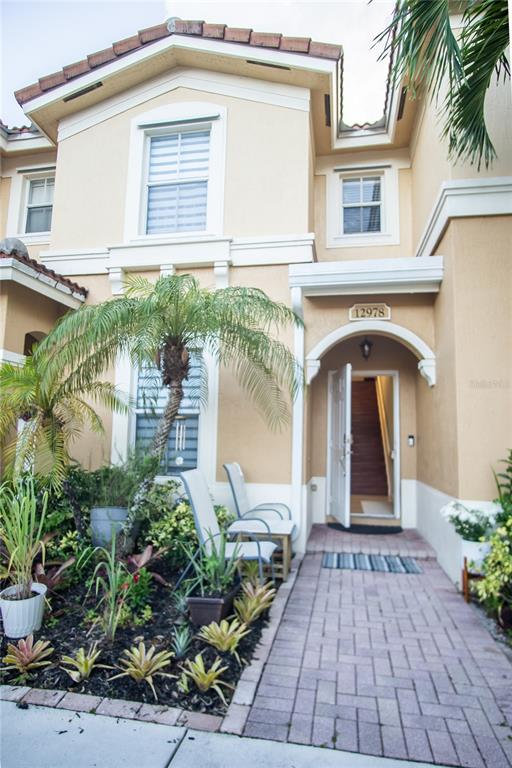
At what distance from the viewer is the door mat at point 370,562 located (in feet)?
20.0

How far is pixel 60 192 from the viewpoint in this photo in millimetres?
8062

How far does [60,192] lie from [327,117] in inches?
193

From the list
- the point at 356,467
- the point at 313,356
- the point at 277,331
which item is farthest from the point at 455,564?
the point at 356,467

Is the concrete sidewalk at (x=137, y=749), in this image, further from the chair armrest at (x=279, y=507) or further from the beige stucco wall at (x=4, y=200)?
the beige stucco wall at (x=4, y=200)

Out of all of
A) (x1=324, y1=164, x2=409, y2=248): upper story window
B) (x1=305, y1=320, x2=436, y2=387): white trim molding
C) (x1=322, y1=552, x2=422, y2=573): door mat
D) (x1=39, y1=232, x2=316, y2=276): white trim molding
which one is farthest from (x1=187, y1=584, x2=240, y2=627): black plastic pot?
(x1=324, y1=164, x2=409, y2=248): upper story window

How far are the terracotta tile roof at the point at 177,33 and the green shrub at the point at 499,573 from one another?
700 centimetres

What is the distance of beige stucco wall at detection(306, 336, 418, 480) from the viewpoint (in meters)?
8.30

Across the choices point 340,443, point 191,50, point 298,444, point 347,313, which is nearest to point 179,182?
point 191,50

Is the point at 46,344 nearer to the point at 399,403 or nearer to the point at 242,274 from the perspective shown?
the point at 242,274

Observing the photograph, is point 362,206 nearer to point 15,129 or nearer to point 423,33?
point 423,33

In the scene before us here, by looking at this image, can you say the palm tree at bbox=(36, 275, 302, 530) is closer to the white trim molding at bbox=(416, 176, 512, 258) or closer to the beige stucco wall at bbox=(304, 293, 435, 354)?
the beige stucco wall at bbox=(304, 293, 435, 354)

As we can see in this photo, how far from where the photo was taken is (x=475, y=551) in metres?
5.04

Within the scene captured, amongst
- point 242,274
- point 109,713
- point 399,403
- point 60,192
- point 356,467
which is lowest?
point 109,713

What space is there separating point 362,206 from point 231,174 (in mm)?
2836
